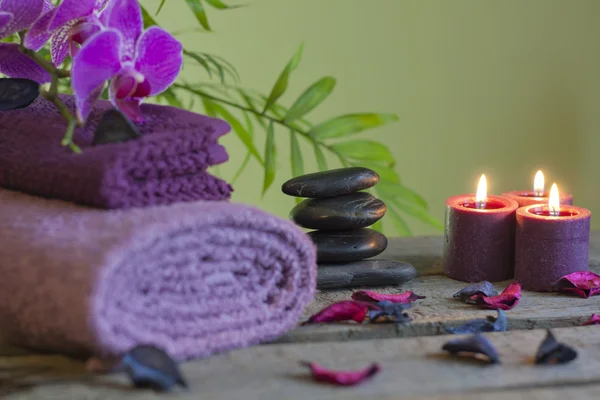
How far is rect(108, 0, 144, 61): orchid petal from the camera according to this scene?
69cm

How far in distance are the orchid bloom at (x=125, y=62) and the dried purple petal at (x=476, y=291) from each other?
0.34 meters

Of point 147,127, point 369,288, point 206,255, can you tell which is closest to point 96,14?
point 147,127

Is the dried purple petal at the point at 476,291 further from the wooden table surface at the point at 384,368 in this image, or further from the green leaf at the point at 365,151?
the green leaf at the point at 365,151

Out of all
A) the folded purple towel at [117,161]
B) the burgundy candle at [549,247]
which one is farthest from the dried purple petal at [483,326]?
the folded purple towel at [117,161]

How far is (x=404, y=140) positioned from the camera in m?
2.02

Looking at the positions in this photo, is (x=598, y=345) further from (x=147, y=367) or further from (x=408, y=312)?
(x=147, y=367)

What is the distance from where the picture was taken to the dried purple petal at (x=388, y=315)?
69 centimetres

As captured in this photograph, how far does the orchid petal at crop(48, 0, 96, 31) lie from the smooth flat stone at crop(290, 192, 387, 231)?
280mm

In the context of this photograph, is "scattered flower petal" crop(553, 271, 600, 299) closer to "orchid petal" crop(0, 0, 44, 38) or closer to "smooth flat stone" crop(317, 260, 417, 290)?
"smooth flat stone" crop(317, 260, 417, 290)

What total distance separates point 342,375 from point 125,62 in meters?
0.33

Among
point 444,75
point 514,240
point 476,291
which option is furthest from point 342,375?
point 444,75

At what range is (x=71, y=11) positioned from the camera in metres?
0.72

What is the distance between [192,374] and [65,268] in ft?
0.39

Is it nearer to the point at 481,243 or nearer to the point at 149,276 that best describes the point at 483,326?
the point at 481,243
